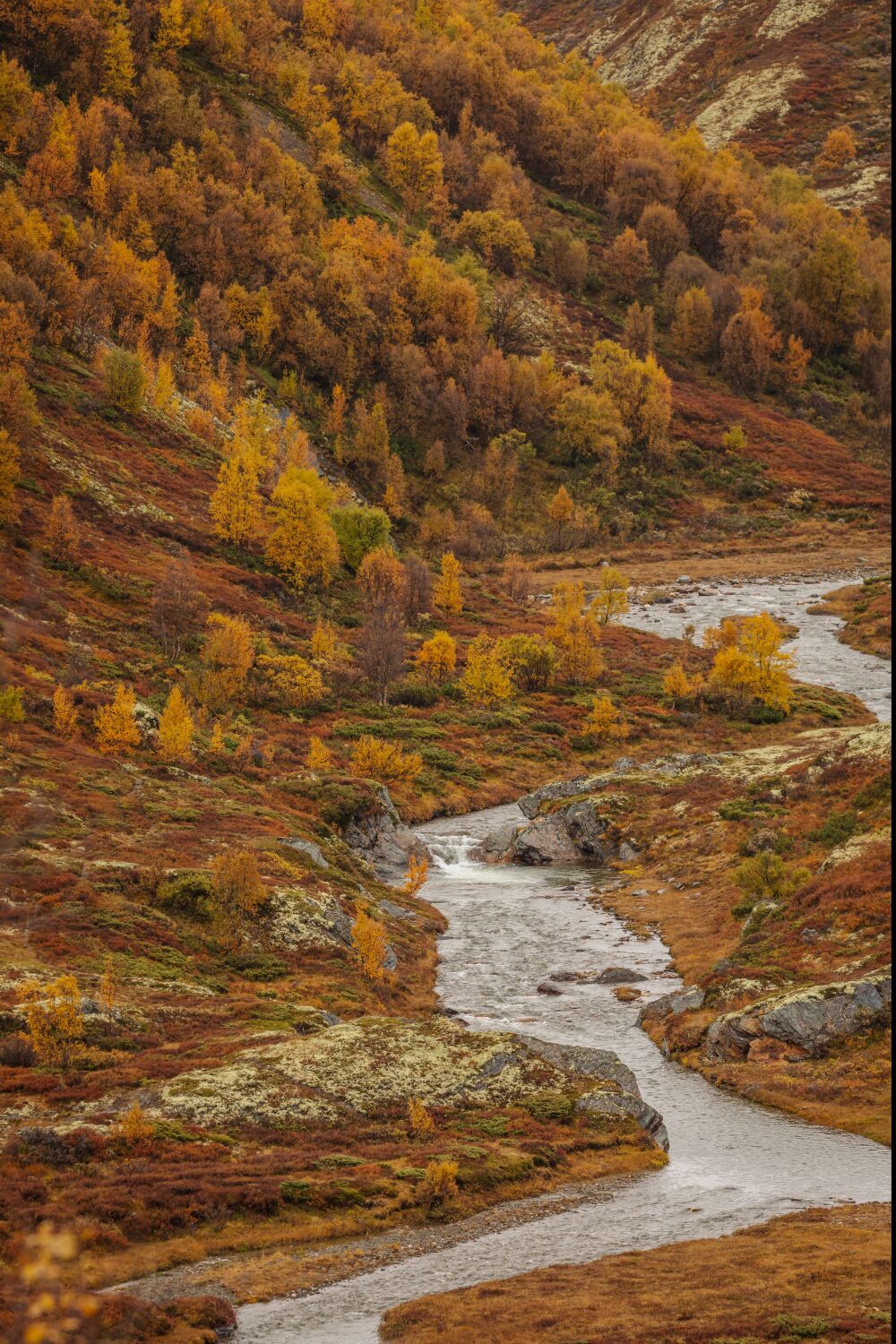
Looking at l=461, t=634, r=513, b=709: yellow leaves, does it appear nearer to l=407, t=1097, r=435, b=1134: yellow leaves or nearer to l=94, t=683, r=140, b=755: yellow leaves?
l=94, t=683, r=140, b=755: yellow leaves

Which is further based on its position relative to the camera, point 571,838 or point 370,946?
point 571,838

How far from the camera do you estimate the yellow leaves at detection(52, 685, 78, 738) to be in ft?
188

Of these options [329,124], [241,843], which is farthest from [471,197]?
[241,843]

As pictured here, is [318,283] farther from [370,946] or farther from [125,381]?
[370,946]

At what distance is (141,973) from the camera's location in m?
36.8

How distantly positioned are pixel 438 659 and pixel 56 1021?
6157 cm

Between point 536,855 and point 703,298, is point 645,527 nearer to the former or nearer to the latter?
point 703,298

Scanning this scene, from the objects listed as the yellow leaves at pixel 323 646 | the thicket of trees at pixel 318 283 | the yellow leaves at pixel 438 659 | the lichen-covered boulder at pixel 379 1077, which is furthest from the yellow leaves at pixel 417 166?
the lichen-covered boulder at pixel 379 1077

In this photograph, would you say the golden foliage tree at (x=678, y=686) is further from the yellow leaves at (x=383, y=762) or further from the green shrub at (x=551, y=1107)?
the green shrub at (x=551, y=1107)

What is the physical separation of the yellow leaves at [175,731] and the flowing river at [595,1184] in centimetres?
1443

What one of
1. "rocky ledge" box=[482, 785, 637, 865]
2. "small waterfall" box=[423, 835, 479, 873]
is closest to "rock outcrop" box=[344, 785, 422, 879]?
"small waterfall" box=[423, 835, 479, 873]

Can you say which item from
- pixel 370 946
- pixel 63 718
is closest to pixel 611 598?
pixel 63 718

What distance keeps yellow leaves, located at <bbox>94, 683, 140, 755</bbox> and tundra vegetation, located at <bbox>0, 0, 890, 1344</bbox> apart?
0.27 m

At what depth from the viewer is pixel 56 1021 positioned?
31109 millimetres
